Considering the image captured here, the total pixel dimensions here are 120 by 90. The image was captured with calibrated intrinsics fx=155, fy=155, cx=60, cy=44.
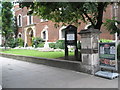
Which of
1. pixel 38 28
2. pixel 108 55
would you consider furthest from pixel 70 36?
pixel 38 28

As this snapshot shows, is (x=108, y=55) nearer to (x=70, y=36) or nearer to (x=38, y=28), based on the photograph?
→ (x=70, y=36)

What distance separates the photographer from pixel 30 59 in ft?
40.3

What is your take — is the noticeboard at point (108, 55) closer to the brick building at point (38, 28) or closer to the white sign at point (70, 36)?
the white sign at point (70, 36)

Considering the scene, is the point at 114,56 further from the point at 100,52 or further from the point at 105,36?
the point at 105,36

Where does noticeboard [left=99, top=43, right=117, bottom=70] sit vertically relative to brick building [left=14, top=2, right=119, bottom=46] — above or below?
below

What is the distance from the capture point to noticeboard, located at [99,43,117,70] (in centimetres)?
675

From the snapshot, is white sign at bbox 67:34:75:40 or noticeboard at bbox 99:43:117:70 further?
white sign at bbox 67:34:75:40

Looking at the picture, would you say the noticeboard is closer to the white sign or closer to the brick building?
the white sign

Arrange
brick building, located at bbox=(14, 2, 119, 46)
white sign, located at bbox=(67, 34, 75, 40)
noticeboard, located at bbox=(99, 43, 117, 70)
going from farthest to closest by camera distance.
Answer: brick building, located at bbox=(14, 2, 119, 46) < white sign, located at bbox=(67, 34, 75, 40) < noticeboard, located at bbox=(99, 43, 117, 70)

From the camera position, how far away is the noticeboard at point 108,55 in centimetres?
675

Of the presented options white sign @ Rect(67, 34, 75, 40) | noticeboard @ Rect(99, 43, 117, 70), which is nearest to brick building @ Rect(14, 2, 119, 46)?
white sign @ Rect(67, 34, 75, 40)

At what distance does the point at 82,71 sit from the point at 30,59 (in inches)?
216

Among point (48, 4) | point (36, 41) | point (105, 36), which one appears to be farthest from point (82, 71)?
point (36, 41)

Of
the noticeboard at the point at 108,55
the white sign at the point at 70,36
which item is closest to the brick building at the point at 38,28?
the white sign at the point at 70,36
